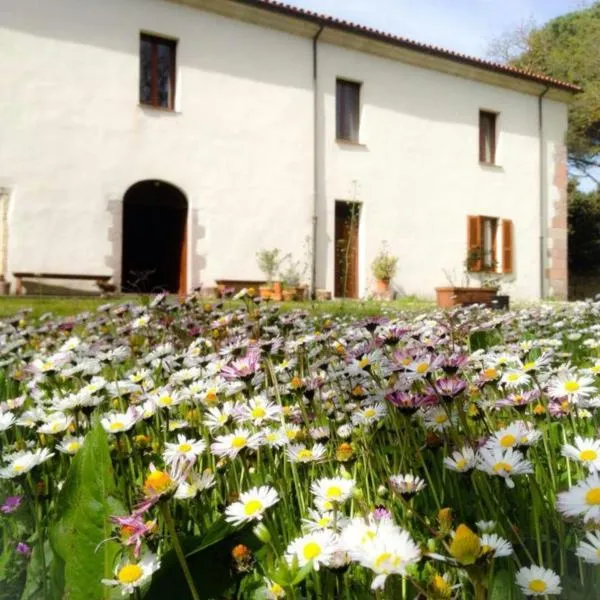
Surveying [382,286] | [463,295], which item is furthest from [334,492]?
[382,286]

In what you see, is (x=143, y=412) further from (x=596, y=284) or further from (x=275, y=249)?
(x=596, y=284)

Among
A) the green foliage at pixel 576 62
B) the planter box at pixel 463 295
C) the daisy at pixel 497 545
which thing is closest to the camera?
the daisy at pixel 497 545

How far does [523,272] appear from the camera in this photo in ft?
52.8

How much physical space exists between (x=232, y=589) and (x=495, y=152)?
655 inches

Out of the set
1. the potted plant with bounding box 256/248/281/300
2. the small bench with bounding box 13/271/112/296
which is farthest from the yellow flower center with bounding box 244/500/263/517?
the potted plant with bounding box 256/248/281/300

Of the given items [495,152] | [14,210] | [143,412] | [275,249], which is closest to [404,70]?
[495,152]

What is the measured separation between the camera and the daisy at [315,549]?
2.58 ft

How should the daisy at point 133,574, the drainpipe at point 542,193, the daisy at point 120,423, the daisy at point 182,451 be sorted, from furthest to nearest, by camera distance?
1. the drainpipe at point 542,193
2. the daisy at point 120,423
3. the daisy at point 182,451
4. the daisy at point 133,574

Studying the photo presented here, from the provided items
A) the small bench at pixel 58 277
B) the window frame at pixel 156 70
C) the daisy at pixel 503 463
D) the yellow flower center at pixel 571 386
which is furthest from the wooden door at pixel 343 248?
the daisy at pixel 503 463

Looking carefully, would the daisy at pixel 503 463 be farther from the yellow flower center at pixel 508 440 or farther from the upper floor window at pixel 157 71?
the upper floor window at pixel 157 71

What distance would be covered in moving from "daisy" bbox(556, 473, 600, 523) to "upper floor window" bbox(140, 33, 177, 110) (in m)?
12.2

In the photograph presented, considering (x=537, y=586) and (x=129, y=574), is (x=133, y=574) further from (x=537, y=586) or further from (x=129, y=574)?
(x=537, y=586)

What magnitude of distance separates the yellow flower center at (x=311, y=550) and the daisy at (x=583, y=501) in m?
0.31

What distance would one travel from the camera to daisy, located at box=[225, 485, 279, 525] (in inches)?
35.8
